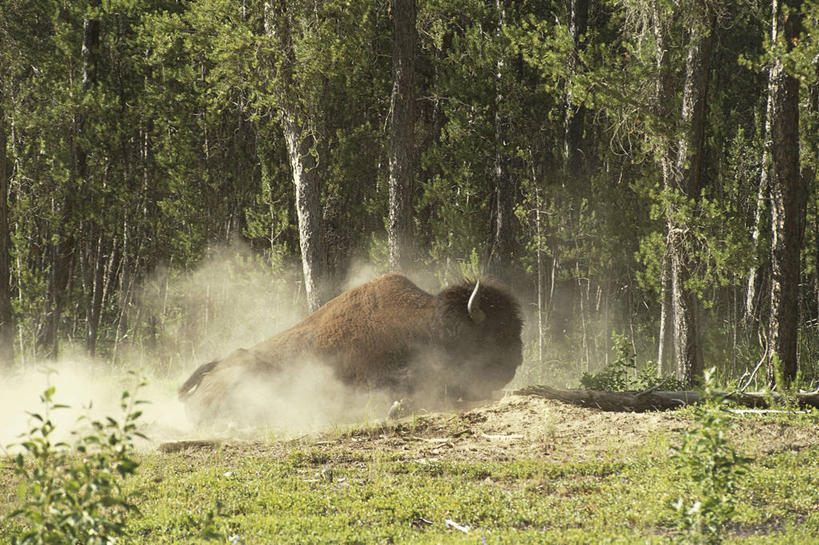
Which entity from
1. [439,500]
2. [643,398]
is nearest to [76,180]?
[643,398]

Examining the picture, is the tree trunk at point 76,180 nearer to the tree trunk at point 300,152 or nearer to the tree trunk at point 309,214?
the tree trunk at point 300,152

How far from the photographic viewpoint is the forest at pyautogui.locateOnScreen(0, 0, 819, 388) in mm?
12750

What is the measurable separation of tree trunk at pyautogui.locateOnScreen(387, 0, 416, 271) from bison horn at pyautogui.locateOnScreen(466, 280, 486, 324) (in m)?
3.93

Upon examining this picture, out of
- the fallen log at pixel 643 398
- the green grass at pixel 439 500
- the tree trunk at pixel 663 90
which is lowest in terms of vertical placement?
the green grass at pixel 439 500

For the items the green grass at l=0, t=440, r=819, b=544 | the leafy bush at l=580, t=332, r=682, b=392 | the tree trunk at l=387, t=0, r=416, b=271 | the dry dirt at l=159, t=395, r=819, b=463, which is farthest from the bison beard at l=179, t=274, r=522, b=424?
the tree trunk at l=387, t=0, r=416, b=271

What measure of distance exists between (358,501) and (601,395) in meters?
4.33

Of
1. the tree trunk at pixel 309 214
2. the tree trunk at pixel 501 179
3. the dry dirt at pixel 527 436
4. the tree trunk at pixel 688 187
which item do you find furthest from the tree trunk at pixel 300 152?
the tree trunk at pixel 688 187

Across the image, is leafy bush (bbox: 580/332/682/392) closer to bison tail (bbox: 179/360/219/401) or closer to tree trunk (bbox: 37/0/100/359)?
bison tail (bbox: 179/360/219/401)

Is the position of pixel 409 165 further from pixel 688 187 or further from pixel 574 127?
pixel 574 127

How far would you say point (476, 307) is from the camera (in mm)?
9711

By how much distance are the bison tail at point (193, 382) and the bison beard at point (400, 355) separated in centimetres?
25

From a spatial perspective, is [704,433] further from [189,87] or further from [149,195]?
[149,195]

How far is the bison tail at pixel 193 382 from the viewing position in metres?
10.6

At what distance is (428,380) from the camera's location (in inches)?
384
